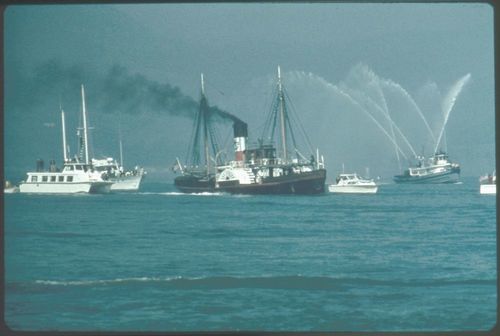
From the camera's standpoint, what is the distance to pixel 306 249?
452 cm

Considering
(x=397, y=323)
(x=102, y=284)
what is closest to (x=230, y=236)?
(x=102, y=284)

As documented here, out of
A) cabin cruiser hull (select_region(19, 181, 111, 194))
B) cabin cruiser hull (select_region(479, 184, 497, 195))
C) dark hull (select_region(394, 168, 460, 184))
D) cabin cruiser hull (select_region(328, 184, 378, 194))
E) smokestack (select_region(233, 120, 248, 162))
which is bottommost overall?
cabin cruiser hull (select_region(479, 184, 497, 195))

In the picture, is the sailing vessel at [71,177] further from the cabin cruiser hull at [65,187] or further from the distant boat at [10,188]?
the distant boat at [10,188]

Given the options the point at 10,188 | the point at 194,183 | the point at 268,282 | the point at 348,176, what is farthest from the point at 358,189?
the point at 10,188

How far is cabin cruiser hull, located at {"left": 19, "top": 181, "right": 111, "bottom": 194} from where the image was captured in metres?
4.58

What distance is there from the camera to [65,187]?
4855 mm

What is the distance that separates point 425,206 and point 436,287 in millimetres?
603

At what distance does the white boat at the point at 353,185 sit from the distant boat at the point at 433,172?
17cm

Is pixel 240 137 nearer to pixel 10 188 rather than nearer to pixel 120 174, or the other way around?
pixel 120 174

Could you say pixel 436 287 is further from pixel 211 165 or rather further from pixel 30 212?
pixel 30 212

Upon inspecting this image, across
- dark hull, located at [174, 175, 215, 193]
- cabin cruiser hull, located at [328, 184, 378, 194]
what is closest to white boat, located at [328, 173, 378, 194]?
cabin cruiser hull, located at [328, 184, 378, 194]

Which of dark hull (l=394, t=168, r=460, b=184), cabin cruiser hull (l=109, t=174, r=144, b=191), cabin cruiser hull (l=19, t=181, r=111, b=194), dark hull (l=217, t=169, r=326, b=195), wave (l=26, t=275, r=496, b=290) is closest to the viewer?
wave (l=26, t=275, r=496, b=290)

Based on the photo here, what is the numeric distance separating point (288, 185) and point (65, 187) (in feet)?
4.78

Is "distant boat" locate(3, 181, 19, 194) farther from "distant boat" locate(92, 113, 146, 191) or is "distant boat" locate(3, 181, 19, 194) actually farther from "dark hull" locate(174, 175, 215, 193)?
"dark hull" locate(174, 175, 215, 193)
